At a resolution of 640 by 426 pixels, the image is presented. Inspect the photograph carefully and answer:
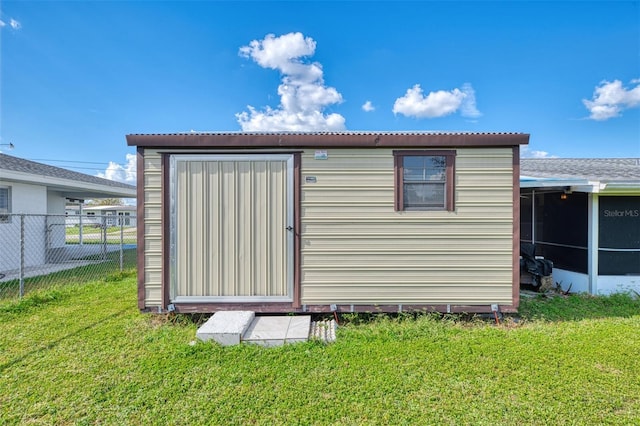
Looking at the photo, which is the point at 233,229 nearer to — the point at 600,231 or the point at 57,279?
the point at 57,279

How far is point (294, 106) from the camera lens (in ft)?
56.8

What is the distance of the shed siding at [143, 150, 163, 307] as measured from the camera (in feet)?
11.9

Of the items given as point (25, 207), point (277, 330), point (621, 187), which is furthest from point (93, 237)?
point (621, 187)

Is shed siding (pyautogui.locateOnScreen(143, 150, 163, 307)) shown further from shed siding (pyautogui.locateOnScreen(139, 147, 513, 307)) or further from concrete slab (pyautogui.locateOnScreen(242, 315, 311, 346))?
concrete slab (pyautogui.locateOnScreen(242, 315, 311, 346))

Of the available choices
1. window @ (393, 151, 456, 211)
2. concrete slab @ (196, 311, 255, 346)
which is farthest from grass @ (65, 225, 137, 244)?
window @ (393, 151, 456, 211)

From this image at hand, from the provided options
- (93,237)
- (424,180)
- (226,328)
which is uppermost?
(424,180)

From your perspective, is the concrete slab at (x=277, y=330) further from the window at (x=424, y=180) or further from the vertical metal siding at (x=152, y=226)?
the window at (x=424, y=180)

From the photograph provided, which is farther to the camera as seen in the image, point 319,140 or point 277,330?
point 319,140

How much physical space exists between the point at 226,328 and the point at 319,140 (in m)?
2.51

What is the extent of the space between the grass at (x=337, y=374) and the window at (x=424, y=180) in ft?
4.88

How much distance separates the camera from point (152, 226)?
3645 mm

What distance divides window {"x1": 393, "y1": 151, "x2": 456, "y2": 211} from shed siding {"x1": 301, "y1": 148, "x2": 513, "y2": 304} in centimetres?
9

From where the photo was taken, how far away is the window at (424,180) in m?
3.64

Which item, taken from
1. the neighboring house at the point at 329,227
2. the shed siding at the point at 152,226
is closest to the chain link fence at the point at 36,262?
the shed siding at the point at 152,226
